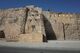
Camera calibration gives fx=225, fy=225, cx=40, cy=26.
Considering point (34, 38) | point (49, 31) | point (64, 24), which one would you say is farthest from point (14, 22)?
point (64, 24)

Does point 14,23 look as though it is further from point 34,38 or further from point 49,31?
point 34,38

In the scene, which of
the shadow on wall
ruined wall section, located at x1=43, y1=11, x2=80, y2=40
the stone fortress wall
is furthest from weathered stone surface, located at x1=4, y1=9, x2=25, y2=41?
ruined wall section, located at x1=43, y1=11, x2=80, y2=40

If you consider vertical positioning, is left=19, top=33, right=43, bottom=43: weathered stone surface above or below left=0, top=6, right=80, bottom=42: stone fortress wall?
below

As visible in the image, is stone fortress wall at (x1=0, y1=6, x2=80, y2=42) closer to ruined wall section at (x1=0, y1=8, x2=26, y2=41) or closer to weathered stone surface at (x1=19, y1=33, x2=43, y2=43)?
ruined wall section at (x1=0, y1=8, x2=26, y2=41)

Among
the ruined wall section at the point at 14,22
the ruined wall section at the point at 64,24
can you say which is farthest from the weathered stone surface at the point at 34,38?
the ruined wall section at the point at 64,24

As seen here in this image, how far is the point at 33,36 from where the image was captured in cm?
3356

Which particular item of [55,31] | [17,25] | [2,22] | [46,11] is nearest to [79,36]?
[55,31]

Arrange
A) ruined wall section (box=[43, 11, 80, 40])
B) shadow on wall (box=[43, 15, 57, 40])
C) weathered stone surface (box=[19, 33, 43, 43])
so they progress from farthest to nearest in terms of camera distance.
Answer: shadow on wall (box=[43, 15, 57, 40]) < ruined wall section (box=[43, 11, 80, 40]) < weathered stone surface (box=[19, 33, 43, 43])

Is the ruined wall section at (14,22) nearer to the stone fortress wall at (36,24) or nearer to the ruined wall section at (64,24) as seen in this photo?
the stone fortress wall at (36,24)

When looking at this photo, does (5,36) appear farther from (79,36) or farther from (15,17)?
(79,36)

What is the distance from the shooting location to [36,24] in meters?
37.8

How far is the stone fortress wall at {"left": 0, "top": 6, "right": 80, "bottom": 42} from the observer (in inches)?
1503

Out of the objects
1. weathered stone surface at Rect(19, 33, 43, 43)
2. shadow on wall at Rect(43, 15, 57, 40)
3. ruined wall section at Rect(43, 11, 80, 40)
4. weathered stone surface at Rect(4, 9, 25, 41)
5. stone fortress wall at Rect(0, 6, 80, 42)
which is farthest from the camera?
shadow on wall at Rect(43, 15, 57, 40)

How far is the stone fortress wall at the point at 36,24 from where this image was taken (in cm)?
3817
